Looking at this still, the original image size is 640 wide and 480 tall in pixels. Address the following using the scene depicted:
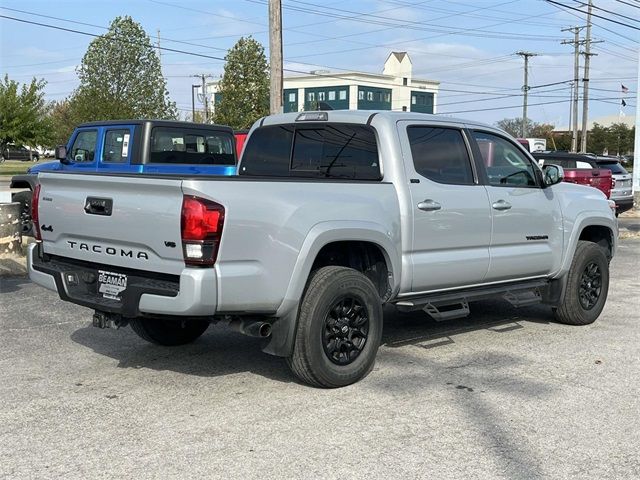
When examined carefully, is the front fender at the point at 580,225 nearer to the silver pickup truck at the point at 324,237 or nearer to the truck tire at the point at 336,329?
the silver pickup truck at the point at 324,237

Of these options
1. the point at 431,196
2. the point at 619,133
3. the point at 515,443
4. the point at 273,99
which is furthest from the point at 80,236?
the point at 619,133

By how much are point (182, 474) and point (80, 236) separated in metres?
2.08

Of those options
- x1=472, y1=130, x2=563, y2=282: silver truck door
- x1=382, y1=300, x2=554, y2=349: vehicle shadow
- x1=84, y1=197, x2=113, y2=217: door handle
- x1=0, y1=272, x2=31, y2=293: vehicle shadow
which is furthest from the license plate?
x1=0, y1=272, x2=31, y2=293: vehicle shadow

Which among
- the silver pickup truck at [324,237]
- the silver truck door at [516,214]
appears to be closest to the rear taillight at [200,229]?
the silver pickup truck at [324,237]

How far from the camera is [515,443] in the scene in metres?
4.30

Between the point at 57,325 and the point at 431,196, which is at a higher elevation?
the point at 431,196

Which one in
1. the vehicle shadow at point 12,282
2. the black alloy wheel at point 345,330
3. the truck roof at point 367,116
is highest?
the truck roof at point 367,116

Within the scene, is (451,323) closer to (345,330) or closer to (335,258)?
(335,258)

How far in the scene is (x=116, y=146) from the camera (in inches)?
435

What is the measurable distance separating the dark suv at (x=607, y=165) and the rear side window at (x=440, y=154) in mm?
12288

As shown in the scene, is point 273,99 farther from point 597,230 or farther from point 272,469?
point 272,469

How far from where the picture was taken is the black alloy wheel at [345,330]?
5234mm

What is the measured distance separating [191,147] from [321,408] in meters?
7.12

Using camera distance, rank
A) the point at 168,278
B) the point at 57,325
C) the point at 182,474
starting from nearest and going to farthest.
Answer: the point at 182,474
the point at 168,278
the point at 57,325
